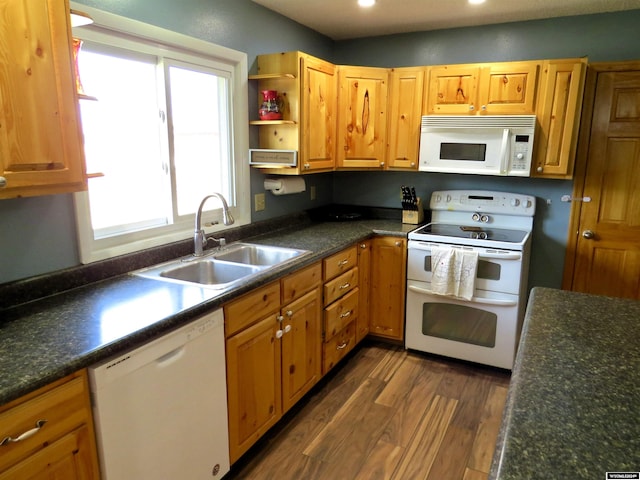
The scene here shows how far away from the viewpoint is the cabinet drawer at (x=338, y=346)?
2.75 metres

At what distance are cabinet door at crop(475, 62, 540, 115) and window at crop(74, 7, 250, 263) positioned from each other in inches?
64.0

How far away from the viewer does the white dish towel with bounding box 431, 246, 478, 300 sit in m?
2.86

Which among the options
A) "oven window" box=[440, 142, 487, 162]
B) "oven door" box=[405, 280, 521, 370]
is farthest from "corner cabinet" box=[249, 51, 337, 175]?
"oven door" box=[405, 280, 521, 370]

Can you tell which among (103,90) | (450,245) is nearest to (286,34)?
(103,90)

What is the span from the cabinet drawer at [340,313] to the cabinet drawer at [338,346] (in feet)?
0.15

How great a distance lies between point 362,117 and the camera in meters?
3.30

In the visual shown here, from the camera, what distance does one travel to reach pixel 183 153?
2.44m

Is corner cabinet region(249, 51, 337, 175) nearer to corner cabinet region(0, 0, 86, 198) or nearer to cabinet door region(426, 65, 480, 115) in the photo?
cabinet door region(426, 65, 480, 115)

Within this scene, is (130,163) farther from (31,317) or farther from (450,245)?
(450,245)

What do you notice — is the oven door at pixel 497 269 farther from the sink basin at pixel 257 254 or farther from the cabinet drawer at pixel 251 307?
the cabinet drawer at pixel 251 307

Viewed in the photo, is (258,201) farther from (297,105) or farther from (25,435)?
(25,435)

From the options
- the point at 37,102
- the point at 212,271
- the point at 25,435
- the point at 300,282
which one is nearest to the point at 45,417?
the point at 25,435

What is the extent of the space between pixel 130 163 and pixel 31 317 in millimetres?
890

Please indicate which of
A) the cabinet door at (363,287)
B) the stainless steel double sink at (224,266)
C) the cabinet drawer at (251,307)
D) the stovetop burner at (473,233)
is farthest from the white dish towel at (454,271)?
the cabinet drawer at (251,307)
